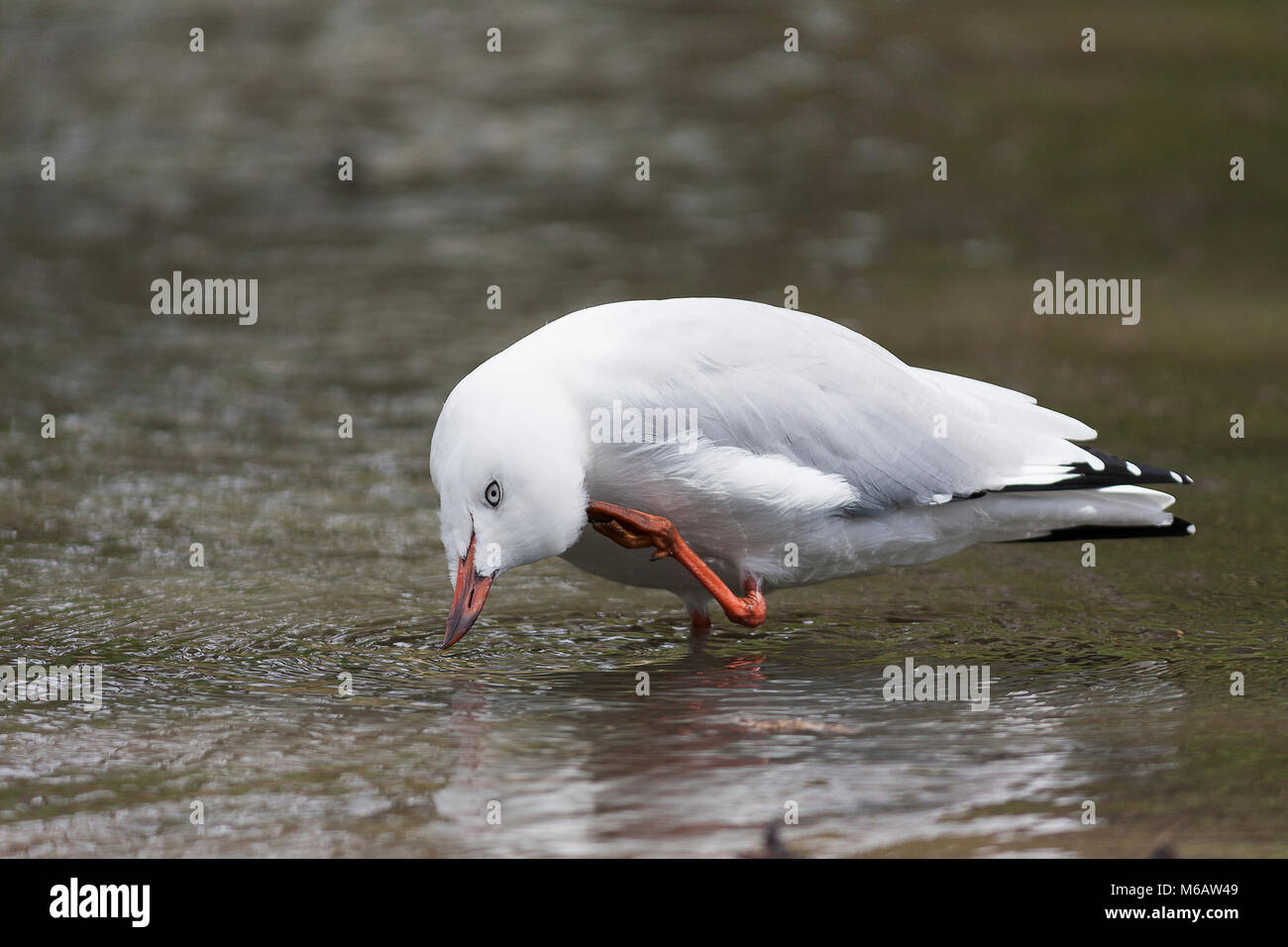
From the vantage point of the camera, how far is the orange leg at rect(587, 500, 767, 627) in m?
5.72

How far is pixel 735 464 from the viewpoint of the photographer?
5844 millimetres

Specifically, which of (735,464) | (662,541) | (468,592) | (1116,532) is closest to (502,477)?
(468,592)

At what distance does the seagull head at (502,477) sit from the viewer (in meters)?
5.27

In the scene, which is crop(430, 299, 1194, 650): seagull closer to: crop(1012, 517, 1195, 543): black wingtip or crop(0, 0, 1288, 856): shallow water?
crop(1012, 517, 1195, 543): black wingtip

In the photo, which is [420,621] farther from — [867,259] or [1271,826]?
[867,259]

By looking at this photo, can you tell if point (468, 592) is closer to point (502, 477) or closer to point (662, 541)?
point (502, 477)

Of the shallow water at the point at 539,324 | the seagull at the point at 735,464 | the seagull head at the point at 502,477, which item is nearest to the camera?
the shallow water at the point at 539,324

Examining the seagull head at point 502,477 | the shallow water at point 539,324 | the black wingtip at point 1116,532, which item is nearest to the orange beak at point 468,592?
the seagull head at point 502,477

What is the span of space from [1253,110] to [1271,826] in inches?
534

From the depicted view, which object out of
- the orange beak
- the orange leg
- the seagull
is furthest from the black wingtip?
the orange beak

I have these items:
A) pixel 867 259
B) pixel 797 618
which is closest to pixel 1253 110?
pixel 867 259

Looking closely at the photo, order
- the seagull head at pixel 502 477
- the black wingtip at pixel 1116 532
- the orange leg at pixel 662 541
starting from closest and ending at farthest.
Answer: the seagull head at pixel 502 477 → the orange leg at pixel 662 541 → the black wingtip at pixel 1116 532

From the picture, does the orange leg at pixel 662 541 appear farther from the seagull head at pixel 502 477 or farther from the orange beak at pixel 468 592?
the orange beak at pixel 468 592

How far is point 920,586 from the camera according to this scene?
24.2 ft
